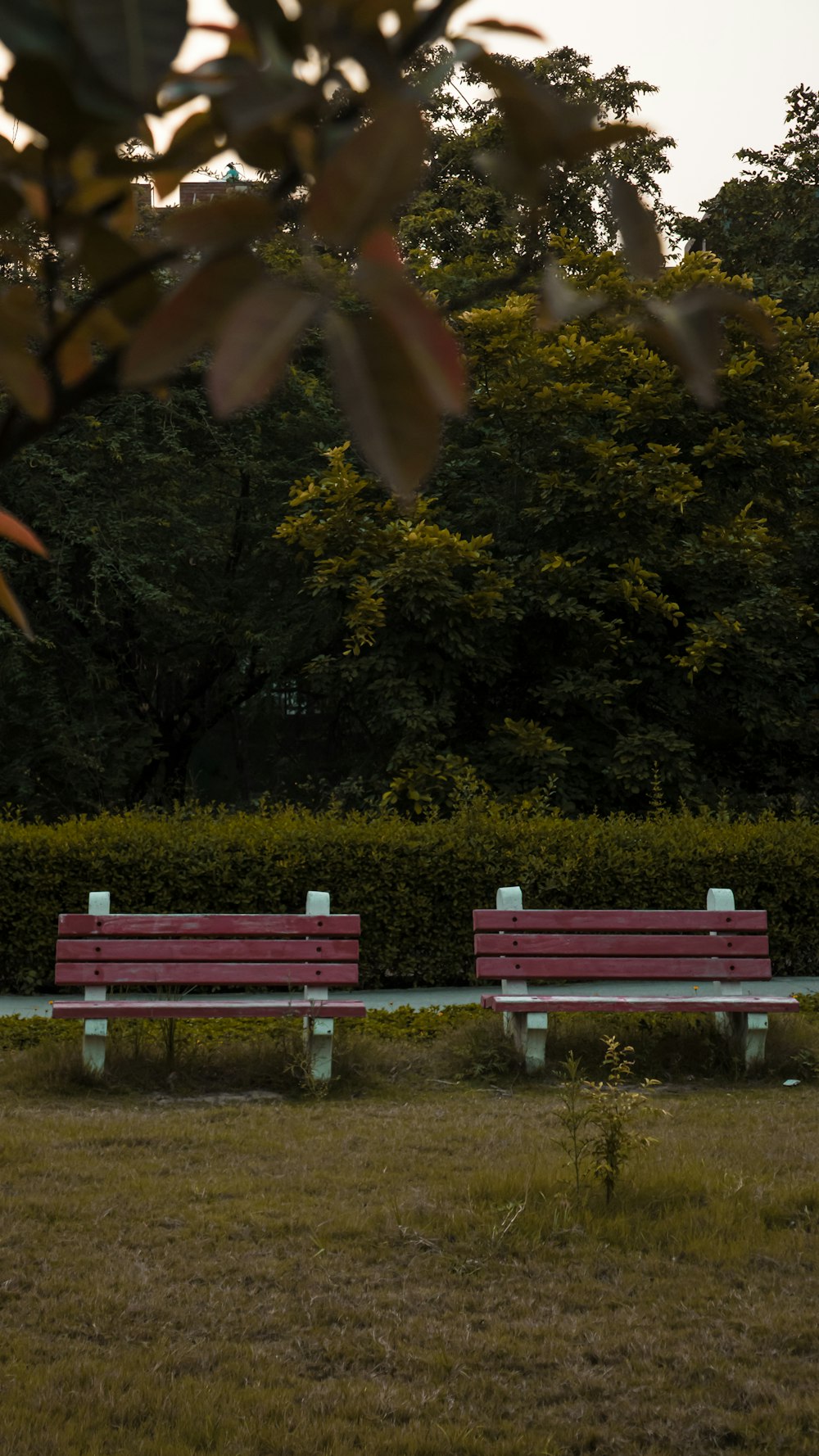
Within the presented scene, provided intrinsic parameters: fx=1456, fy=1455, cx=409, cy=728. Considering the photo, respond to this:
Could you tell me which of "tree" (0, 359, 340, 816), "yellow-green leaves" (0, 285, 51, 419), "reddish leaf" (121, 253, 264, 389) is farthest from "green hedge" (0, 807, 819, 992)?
"reddish leaf" (121, 253, 264, 389)

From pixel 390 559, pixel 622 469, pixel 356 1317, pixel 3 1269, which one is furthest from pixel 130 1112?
pixel 622 469

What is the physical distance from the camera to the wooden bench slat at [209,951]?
7719 millimetres

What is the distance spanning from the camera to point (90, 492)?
15.7 meters

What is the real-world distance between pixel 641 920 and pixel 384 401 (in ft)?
27.0

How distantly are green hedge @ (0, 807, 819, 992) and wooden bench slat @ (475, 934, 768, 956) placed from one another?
3.02 meters

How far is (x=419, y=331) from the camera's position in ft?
1.85

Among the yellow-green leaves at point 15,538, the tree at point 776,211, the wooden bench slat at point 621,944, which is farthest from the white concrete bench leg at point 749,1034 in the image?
the tree at point 776,211

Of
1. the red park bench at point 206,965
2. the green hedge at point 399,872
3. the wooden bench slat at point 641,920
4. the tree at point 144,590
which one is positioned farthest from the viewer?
the tree at point 144,590

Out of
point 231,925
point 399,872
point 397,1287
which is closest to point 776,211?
point 399,872

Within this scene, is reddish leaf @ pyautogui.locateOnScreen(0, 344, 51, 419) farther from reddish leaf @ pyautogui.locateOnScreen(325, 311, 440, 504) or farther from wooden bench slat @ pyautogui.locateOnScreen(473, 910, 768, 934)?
wooden bench slat @ pyautogui.locateOnScreen(473, 910, 768, 934)

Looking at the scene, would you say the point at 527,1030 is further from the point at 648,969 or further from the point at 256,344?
the point at 256,344

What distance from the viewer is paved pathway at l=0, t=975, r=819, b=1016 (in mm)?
10016

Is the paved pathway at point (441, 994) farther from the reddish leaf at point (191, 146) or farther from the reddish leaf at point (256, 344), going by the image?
the reddish leaf at point (256, 344)

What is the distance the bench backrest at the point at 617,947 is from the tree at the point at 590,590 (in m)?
4.71
